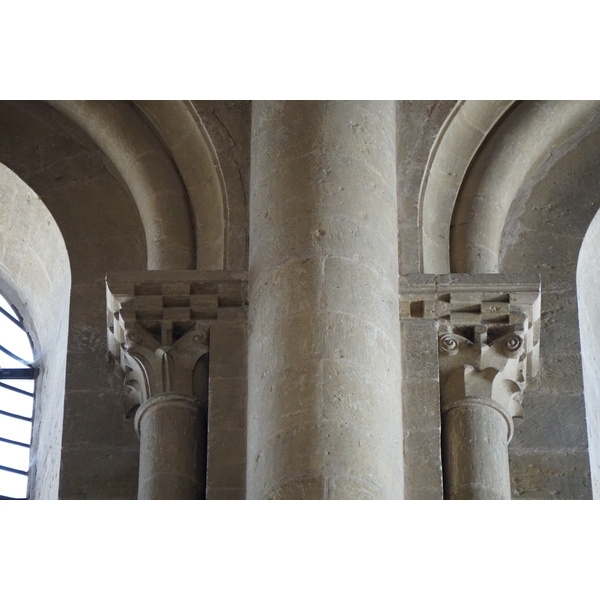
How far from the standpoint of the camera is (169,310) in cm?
1146

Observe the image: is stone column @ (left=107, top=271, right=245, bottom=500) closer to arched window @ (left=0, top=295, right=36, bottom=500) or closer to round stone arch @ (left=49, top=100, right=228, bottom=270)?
round stone arch @ (left=49, top=100, right=228, bottom=270)

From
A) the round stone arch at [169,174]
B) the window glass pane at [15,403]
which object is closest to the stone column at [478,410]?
the round stone arch at [169,174]

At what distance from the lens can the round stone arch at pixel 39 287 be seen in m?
12.5

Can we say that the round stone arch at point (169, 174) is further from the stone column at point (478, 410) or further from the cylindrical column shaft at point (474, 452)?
the cylindrical column shaft at point (474, 452)

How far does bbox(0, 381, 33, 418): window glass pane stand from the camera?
13124 millimetres

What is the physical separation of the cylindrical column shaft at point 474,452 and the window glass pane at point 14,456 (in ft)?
10.2

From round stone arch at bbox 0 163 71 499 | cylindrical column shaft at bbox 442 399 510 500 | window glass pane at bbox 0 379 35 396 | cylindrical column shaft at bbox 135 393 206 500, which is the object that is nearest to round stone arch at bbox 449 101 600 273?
cylindrical column shaft at bbox 442 399 510 500

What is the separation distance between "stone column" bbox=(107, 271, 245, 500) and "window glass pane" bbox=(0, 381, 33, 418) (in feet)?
5.74

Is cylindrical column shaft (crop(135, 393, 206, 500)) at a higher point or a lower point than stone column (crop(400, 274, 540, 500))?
lower

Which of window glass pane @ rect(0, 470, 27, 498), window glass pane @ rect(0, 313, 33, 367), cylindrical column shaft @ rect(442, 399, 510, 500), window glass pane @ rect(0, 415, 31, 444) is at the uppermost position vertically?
window glass pane @ rect(0, 313, 33, 367)

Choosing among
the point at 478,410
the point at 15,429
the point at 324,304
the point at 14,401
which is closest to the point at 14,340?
the point at 14,401

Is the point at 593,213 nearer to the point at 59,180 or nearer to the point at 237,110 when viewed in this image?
the point at 237,110
